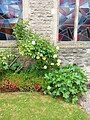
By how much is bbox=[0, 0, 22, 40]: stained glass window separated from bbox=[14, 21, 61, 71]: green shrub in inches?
12.5

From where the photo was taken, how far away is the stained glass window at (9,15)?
24.7ft

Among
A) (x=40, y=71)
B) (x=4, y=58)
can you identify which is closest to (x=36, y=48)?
(x=40, y=71)

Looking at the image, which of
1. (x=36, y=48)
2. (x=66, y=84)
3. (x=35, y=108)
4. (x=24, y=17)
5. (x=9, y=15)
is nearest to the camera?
(x=35, y=108)

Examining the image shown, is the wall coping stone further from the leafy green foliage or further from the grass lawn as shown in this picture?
the grass lawn

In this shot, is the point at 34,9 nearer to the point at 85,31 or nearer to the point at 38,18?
the point at 38,18

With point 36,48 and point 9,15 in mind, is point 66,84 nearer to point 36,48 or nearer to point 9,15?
point 36,48

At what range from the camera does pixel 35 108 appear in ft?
21.5

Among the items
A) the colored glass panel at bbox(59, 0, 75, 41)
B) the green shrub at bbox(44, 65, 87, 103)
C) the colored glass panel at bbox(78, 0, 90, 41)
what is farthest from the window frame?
the colored glass panel at bbox(78, 0, 90, 41)

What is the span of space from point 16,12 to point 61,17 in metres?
1.06

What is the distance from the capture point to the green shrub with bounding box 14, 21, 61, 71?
7.21m

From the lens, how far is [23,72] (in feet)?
A: 24.7

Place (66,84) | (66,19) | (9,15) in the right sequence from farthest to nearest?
(66,19) < (9,15) < (66,84)

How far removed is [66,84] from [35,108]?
852 millimetres

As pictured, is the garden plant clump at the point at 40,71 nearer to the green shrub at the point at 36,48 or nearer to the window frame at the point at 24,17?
the green shrub at the point at 36,48
